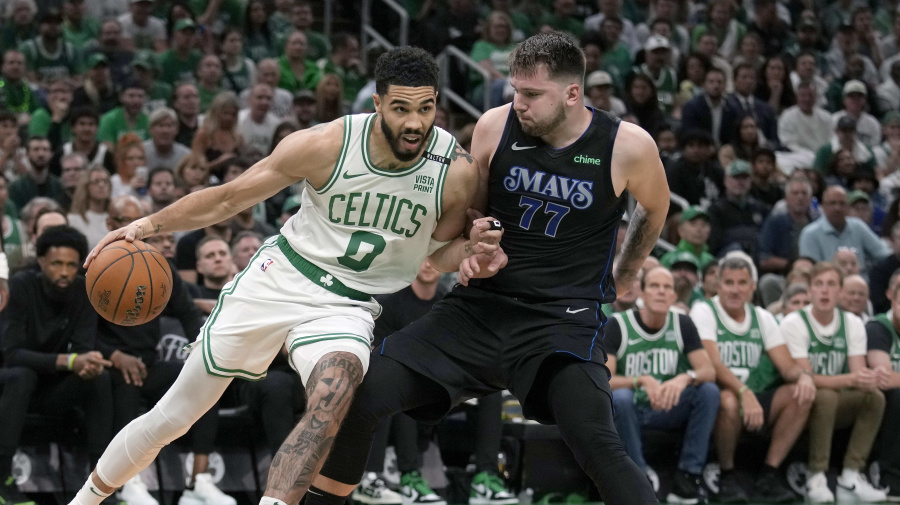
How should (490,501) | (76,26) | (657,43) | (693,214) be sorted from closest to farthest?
1. (490,501)
2. (693,214)
3. (76,26)
4. (657,43)

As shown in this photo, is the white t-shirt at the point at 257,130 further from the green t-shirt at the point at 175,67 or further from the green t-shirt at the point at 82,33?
the green t-shirt at the point at 82,33

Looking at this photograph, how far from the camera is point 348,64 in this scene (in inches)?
528

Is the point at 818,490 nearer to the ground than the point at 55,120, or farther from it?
nearer to the ground

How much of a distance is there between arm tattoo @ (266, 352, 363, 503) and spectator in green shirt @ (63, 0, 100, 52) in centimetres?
889

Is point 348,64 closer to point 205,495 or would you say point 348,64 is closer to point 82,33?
point 82,33

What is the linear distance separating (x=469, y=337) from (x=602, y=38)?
10.2m

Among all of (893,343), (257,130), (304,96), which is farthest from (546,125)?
(257,130)

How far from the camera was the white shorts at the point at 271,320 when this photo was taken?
16.7 ft

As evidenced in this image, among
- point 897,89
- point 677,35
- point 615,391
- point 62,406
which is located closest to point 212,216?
point 62,406

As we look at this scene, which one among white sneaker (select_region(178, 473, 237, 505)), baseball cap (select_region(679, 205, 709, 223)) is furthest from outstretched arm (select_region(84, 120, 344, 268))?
baseball cap (select_region(679, 205, 709, 223))

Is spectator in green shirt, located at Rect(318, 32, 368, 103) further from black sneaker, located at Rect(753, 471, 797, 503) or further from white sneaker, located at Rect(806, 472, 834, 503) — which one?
white sneaker, located at Rect(806, 472, 834, 503)

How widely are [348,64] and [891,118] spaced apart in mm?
7204

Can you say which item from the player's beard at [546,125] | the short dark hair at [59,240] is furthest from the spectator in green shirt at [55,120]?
the player's beard at [546,125]

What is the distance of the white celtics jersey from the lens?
5.12 meters
